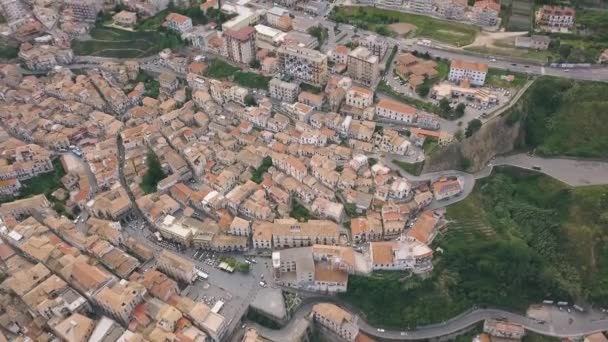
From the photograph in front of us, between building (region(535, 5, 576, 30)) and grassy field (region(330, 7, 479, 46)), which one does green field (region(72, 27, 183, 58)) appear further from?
building (region(535, 5, 576, 30))

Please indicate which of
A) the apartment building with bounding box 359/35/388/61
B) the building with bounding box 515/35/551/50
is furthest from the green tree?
the building with bounding box 515/35/551/50

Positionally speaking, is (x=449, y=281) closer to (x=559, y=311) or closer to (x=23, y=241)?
(x=559, y=311)

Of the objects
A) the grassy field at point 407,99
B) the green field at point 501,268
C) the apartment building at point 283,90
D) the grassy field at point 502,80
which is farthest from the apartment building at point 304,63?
the green field at point 501,268

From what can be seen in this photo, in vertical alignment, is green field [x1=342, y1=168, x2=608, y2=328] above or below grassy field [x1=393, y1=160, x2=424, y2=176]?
below

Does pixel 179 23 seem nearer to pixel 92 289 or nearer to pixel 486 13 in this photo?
pixel 92 289

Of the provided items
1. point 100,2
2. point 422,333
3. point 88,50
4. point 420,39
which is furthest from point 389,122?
point 100,2
